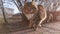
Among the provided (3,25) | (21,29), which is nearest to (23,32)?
(21,29)

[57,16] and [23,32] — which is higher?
[57,16]

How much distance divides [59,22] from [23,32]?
51cm

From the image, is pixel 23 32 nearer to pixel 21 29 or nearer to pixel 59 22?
pixel 21 29

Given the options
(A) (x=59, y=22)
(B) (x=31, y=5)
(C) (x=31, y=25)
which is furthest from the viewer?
(A) (x=59, y=22)

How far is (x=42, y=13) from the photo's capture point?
4.95ft

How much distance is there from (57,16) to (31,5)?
507 millimetres

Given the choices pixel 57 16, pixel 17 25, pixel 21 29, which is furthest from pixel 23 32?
pixel 57 16

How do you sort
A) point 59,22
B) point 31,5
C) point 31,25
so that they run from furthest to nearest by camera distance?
1. point 59,22
2. point 31,25
3. point 31,5

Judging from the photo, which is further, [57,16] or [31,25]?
[57,16]

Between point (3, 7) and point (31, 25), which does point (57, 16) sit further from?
point (3, 7)

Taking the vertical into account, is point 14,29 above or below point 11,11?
below

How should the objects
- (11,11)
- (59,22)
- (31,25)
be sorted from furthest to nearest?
(11,11) < (59,22) < (31,25)

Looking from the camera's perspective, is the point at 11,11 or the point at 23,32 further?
the point at 11,11

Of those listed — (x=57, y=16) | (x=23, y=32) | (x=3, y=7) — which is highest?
(x=3, y=7)
